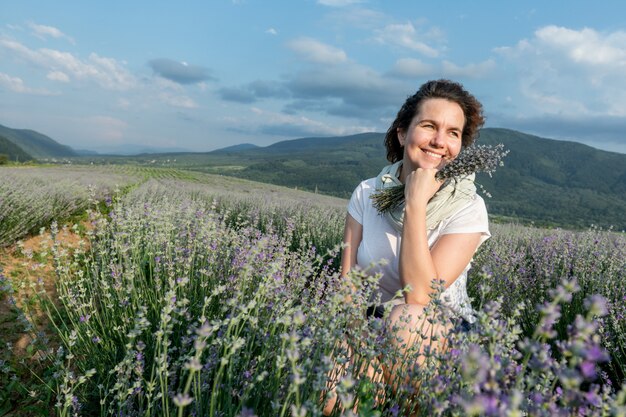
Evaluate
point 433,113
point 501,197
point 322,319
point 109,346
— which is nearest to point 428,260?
point 322,319

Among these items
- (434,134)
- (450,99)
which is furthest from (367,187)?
(450,99)

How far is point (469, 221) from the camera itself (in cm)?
247

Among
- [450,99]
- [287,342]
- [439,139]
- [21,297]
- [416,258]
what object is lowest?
[21,297]

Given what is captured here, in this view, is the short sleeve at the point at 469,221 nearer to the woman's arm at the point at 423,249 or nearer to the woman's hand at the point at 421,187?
the woman's arm at the point at 423,249

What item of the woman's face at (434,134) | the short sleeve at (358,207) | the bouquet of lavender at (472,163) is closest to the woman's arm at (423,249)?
the bouquet of lavender at (472,163)

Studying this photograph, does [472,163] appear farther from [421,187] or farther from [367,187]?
[367,187]

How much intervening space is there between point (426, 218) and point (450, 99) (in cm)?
87

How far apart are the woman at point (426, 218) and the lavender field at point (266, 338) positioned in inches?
9.6

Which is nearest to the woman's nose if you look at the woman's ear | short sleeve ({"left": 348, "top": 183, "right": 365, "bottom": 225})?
the woman's ear

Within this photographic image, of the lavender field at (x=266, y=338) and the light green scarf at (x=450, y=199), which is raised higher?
the light green scarf at (x=450, y=199)

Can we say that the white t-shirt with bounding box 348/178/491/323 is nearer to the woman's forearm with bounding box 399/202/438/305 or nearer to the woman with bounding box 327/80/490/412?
the woman with bounding box 327/80/490/412

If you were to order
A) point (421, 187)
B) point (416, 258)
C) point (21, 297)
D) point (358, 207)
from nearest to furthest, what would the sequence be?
point (416, 258), point (421, 187), point (21, 297), point (358, 207)

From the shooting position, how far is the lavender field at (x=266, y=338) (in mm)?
847

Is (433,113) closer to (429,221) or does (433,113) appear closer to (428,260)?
(429,221)
